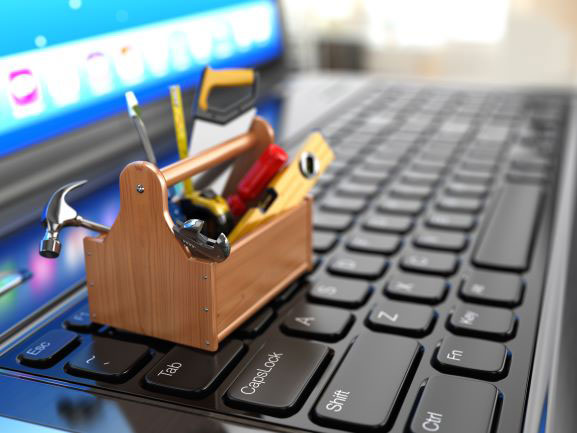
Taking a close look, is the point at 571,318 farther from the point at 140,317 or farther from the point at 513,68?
the point at 513,68

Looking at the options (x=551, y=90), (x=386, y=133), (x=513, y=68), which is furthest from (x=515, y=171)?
(x=513, y=68)

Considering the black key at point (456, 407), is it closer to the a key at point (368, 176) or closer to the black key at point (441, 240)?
the black key at point (441, 240)

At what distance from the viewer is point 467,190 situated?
54cm

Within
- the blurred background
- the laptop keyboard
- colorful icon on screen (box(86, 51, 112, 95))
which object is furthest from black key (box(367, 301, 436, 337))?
→ the blurred background

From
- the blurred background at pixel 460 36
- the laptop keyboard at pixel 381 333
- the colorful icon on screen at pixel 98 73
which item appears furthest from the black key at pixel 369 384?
the blurred background at pixel 460 36

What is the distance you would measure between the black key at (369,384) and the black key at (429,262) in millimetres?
84

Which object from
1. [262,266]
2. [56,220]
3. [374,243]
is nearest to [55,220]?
[56,220]

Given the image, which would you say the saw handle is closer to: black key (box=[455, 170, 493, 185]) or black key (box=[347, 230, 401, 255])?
black key (box=[347, 230, 401, 255])

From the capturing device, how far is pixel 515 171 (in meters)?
0.59

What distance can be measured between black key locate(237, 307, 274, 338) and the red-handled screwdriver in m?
0.05

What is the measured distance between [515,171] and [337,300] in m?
0.30

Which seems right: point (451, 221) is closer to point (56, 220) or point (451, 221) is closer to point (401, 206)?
point (401, 206)

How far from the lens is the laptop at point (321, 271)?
0.91 feet

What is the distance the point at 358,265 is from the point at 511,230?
126 mm
